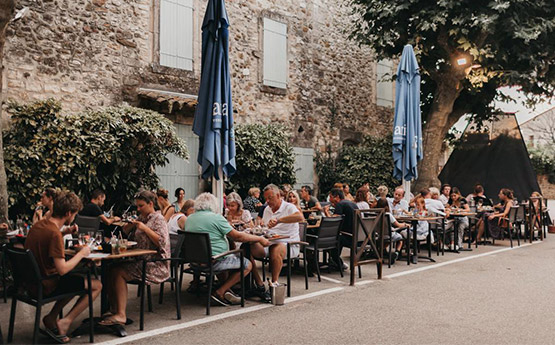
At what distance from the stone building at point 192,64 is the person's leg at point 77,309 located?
6.00m

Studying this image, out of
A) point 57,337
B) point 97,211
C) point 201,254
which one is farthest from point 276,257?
point 97,211

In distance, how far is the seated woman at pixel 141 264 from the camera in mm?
5023

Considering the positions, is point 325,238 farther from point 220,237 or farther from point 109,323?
point 109,323

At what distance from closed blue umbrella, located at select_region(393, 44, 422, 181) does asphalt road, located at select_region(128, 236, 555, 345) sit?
3.64 meters

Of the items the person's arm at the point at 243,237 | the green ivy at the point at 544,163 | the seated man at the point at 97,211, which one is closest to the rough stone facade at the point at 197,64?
the seated man at the point at 97,211

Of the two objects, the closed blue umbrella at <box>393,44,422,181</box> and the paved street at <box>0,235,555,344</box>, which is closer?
the paved street at <box>0,235,555,344</box>

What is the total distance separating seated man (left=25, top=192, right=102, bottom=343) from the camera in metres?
4.30

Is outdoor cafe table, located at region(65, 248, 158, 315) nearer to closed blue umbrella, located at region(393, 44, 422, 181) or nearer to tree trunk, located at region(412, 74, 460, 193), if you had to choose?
closed blue umbrella, located at region(393, 44, 422, 181)

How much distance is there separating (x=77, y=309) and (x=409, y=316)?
3.39 metres

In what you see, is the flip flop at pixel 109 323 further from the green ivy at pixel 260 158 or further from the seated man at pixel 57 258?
the green ivy at pixel 260 158

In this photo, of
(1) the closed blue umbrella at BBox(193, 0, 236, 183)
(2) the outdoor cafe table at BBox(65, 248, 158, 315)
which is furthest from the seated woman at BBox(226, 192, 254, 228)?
(2) the outdoor cafe table at BBox(65, 248, 158, 315)

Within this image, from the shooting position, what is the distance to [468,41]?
12.4 metres

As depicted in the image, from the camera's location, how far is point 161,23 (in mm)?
11367

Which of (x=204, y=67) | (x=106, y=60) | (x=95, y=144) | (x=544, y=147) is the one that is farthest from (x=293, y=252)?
(x=544, y=147)
